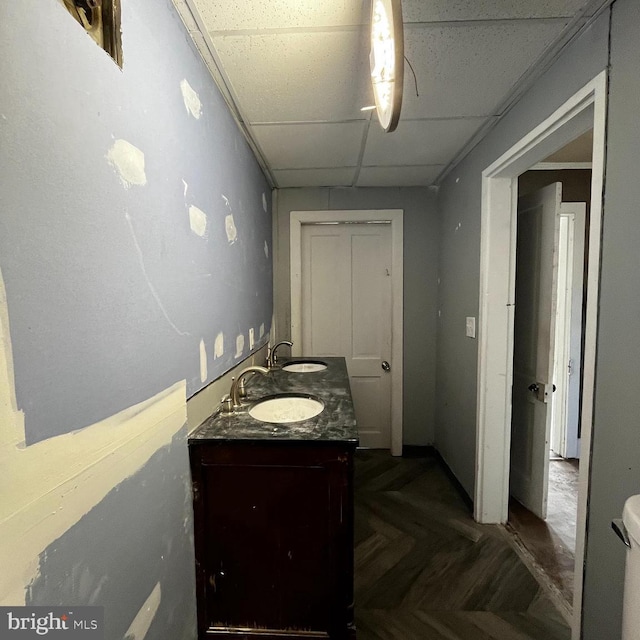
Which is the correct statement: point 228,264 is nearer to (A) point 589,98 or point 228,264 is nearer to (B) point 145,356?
(B) point 145,356

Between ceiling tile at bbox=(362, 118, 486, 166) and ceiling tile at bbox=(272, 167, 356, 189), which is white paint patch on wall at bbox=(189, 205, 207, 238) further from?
ceiling tile at bbox=(272, 167, 356, 189)

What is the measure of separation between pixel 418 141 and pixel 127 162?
5.59 ft

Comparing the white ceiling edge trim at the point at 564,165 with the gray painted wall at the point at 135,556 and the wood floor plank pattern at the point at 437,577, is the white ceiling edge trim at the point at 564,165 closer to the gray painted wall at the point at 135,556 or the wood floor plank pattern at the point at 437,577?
the wood floor plank pattern at the point at 437,577

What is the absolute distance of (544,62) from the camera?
126cm

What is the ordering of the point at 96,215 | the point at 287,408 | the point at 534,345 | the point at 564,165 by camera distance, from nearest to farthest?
the point at 96,215 < the point at 287,408 < the point at 534,345 < the point at 564,165

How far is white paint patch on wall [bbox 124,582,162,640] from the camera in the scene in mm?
767

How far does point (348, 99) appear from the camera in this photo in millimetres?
1477

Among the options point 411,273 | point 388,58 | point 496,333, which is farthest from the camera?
point 411,273

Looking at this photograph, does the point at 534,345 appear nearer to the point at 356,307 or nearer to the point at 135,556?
the point at 356,307

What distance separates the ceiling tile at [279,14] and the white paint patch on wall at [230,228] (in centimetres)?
67

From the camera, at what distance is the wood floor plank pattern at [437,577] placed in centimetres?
135

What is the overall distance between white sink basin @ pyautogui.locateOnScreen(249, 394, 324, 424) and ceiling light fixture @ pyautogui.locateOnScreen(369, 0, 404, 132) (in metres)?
1.14

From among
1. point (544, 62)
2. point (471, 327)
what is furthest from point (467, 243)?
point (544, 62)

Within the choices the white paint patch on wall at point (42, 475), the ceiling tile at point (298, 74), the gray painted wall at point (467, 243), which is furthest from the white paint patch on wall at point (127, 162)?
the gray painted wall at point (467, 243)
